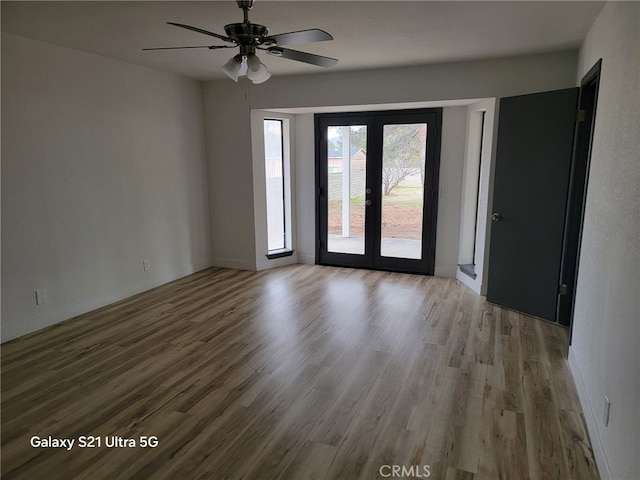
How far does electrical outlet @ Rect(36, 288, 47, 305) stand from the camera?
11.9ft

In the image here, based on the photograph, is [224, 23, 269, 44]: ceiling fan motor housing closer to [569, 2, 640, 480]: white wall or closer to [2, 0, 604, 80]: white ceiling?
[2, 0, 604, 80]: white ceiling

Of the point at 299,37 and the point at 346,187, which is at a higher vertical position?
the point at 299,37

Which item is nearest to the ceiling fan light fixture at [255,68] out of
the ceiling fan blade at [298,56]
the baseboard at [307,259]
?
the ceiling fan blade at [298,56]

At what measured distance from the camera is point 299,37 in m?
2.42

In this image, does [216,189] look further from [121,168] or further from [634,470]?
[634,470]

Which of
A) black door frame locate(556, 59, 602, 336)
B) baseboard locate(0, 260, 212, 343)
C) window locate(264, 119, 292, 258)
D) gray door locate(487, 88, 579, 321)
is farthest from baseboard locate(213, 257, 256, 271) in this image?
black door frame locate(556, 59, 602, 336)

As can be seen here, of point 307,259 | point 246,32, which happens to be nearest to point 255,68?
point 246,32

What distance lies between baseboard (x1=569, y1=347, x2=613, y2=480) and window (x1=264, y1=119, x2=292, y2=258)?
3.95 meters

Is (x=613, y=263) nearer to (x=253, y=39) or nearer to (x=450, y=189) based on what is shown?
(x=253, y=39)

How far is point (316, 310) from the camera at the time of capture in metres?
4.17

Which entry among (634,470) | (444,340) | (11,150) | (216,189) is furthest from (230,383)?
(216,189)

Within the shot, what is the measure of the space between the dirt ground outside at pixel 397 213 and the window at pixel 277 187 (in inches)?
29.5

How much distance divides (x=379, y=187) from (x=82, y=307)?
3.73 m

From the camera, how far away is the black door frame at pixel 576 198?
3408mm
